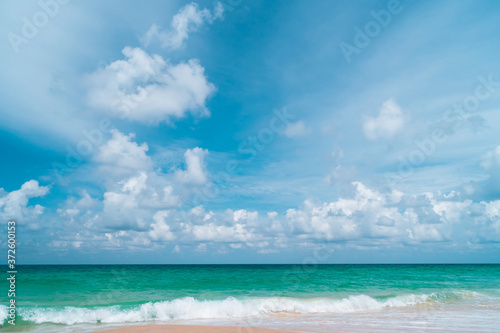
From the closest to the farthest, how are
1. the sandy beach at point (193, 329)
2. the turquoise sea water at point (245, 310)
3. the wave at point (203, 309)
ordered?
the sandy beach at point (193, 329) → the turquoise sea water at point (245, 310) → the wave at point (203, 309)

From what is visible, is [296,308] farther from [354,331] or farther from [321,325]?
[354,331]

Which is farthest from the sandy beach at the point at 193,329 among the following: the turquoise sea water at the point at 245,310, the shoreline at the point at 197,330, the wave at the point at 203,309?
the wave at the point at 203,309

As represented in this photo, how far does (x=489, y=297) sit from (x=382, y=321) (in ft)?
46.5

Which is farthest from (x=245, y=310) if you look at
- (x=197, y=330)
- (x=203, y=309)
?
(x=197, y=330)

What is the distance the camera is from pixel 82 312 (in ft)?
50.3

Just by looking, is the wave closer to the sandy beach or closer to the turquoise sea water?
the turquoise sea water

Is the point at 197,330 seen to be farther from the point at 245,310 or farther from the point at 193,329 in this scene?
the point at 245,310

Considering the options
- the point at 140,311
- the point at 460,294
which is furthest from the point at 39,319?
the point at 460,294

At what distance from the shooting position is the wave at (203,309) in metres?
14.7

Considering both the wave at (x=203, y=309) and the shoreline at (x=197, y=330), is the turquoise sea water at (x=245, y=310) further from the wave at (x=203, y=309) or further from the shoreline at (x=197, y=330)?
the shoreline at (x=197, y=330)

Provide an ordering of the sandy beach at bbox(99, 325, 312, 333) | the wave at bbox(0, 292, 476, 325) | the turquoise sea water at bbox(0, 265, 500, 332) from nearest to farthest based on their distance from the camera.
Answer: the sandy beach at bbox(99, 325, 312, 333) < the turquoise sea water at bbox(0, 265, 500, 332) < the wave at bbox(0, 292, 476, 325)

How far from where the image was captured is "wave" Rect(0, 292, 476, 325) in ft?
48.1

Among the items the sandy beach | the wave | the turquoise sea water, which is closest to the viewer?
the sandy beach

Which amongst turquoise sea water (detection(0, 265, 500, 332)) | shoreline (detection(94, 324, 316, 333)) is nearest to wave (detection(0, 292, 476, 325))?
turquoise sea water (detection(0, 265, 500, 332))
